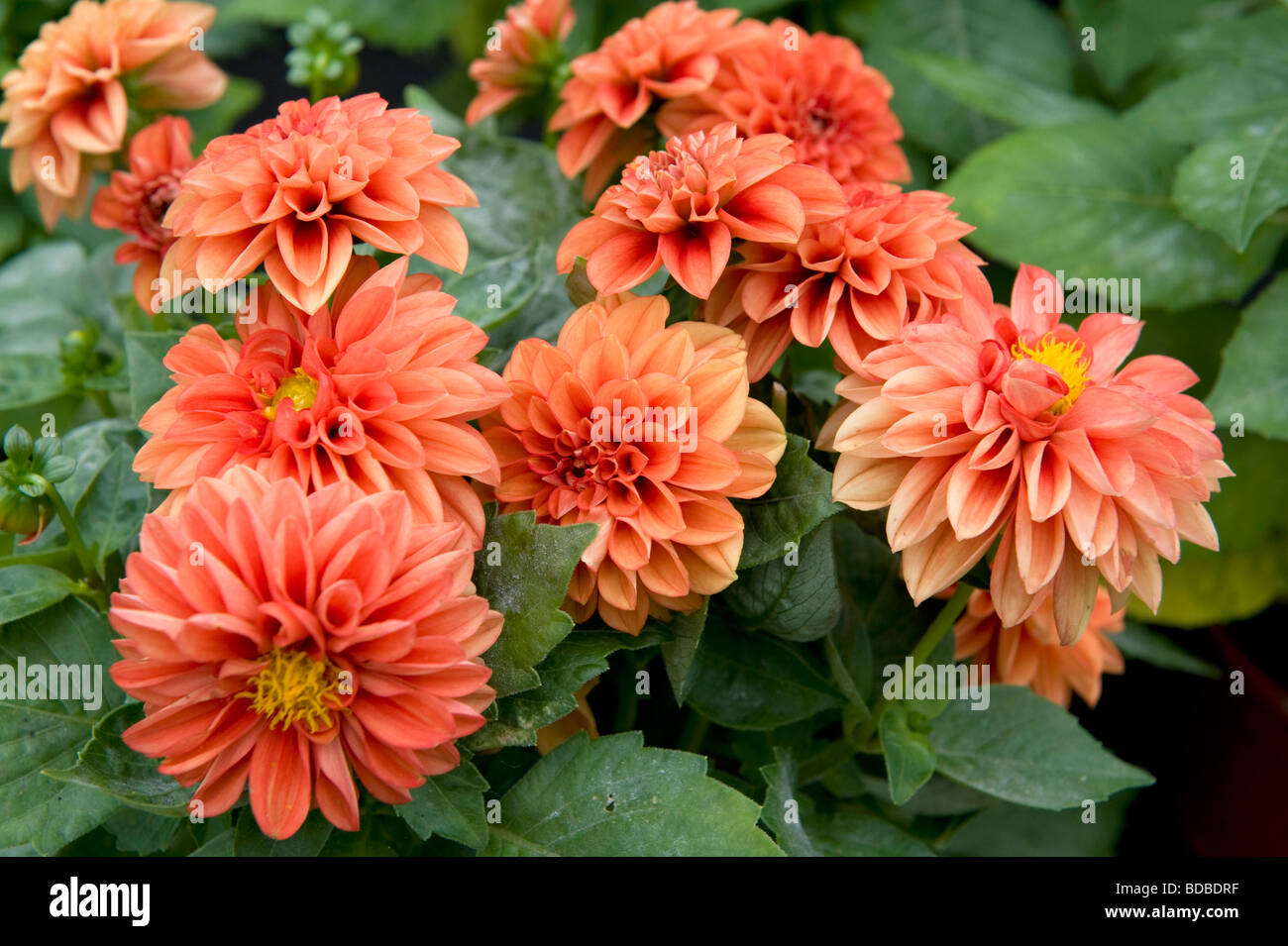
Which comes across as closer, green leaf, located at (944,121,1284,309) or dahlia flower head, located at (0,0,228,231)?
dahlia flower head, located at (0,0,228,231)

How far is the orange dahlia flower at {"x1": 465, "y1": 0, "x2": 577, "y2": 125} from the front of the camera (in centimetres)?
67

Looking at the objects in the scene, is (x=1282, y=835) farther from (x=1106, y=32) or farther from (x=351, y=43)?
(x=351, y=43)

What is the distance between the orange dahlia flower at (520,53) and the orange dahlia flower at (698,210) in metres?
0.22

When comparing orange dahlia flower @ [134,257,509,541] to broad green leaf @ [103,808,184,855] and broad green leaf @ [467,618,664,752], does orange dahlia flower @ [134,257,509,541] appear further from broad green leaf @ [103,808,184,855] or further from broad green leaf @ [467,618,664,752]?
broad green leaf @ [103,808,184,855]

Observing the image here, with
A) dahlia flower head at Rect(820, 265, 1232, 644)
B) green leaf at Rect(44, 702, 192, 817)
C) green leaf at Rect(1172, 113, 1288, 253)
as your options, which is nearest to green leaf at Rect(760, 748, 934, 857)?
dahlia flower head at Rect(820, 265, 1232, 644)

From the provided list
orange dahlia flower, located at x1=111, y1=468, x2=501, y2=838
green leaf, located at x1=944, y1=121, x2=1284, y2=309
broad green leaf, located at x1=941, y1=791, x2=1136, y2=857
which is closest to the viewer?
orange dahlia flower, located at x1=111, y1=468, x2=501, y2=838

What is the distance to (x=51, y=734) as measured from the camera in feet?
1.65

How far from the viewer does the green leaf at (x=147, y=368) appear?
55cm

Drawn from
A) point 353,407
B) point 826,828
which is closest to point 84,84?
point 353,407

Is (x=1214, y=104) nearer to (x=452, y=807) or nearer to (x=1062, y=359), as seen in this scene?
(x=1062, y=359)

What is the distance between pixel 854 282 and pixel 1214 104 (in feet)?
1.52

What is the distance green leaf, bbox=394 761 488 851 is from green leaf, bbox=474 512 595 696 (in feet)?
0.13

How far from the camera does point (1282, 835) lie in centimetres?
86
